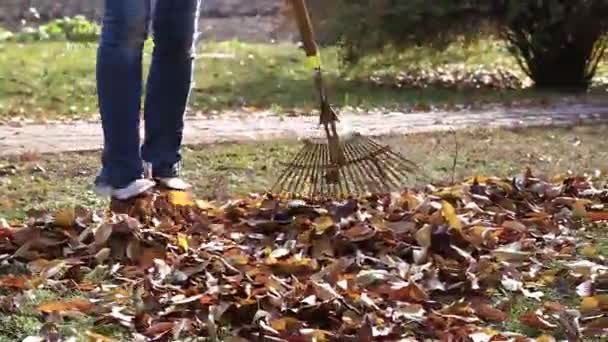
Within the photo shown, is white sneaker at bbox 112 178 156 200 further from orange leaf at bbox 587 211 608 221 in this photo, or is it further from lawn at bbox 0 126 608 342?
orange leaf at bbox 587 211 608 221

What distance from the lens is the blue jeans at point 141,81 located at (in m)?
3.60

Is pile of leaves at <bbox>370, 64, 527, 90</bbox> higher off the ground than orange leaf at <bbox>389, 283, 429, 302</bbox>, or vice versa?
pile of leaves at <bbox>370, 64, 527, 90</bbox>

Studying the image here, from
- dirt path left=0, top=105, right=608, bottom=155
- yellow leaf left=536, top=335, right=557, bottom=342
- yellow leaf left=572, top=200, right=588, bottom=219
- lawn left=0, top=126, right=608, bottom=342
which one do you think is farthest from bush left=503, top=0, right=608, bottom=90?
yellow leaf left=536, top=335, right=557, bottom=342

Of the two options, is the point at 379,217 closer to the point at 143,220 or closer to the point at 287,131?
the point at 143,220

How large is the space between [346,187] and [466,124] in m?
3.94

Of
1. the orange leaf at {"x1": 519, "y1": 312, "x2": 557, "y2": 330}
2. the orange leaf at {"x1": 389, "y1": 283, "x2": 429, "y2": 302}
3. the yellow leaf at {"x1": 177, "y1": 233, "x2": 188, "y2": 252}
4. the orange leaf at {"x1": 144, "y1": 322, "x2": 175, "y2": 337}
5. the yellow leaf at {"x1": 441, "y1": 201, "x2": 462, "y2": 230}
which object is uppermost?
the yellow leaf at {"x1": 441, "y1": 201, "x2": 462, "y2": 230}

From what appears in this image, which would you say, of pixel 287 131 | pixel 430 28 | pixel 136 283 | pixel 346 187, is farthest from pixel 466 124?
pixel 136 283

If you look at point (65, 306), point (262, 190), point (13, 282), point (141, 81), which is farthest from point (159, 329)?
point (262, 190)

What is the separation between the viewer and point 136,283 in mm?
3189

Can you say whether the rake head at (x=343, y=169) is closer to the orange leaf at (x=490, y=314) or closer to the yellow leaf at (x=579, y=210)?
the yellow leaf at (x=579, y=210)

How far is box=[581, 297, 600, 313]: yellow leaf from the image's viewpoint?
9.97 feet

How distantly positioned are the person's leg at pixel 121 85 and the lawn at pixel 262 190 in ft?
0.65

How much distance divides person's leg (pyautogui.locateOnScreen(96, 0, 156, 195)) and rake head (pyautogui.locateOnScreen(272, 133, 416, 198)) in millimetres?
619

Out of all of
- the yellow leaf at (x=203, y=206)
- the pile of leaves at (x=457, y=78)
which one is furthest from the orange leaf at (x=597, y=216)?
the pile of leaves at (x=457, y=78)
